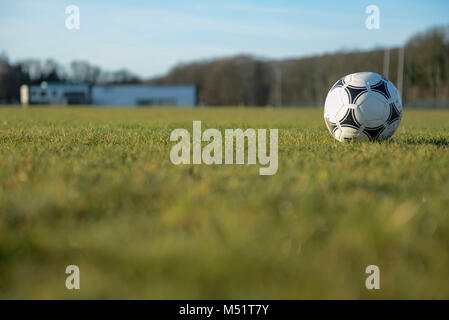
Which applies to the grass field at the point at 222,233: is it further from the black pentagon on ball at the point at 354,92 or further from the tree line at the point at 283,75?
the tree line at the point at 283,75

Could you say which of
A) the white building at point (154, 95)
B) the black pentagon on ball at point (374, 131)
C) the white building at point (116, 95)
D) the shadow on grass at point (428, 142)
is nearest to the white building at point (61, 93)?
the white building at point (116, 95)

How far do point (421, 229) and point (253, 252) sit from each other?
0.91 meters

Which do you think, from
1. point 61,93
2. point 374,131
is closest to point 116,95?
point 61,93

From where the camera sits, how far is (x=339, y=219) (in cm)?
199

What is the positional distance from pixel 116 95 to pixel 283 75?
116ft

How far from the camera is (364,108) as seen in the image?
5129mm

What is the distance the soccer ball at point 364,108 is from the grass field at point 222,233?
2231 mm

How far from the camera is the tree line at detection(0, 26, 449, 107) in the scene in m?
58.6

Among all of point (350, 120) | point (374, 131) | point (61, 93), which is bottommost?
point (374, 131)

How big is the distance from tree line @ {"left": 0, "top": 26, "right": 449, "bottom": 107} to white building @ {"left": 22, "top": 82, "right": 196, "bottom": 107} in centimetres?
478

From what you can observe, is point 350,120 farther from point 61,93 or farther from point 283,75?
point 61,93

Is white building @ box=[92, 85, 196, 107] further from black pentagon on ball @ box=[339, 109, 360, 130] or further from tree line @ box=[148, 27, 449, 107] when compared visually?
black pentagon on ball @ box=[339, 109, 360, 130]
